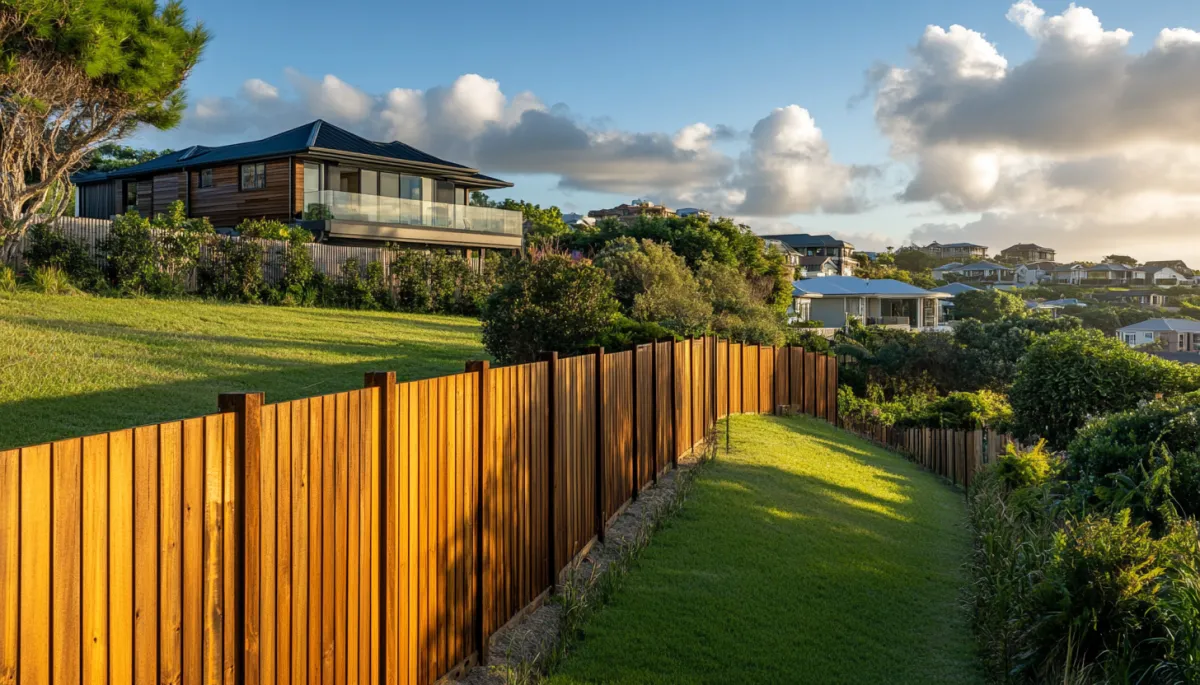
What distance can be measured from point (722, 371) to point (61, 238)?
1640cm

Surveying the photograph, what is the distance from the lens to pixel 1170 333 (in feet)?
249

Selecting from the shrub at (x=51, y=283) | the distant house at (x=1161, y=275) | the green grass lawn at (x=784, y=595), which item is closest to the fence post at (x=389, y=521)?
the green grass lawn at (x=784, y=595)

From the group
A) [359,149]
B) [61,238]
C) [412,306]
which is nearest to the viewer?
[61,238]

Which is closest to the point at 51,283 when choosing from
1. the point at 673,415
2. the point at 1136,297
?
the point at 673,415

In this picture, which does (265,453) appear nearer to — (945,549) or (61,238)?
(945,549)

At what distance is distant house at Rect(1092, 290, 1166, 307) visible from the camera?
4437 inches

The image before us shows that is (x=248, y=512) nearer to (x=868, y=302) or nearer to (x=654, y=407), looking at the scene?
(x=654, y=407)

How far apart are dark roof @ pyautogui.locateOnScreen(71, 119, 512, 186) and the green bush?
25.2 metres

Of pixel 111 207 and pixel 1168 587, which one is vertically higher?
pixel 111 207

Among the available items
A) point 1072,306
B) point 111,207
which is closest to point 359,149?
point 111,207

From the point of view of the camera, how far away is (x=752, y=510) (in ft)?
32.1

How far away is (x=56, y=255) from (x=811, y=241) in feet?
426

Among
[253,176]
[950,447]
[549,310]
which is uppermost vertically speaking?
[253,176]

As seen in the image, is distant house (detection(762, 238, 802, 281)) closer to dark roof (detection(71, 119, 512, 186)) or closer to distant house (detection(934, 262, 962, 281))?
dark roof (detection(71, 119, 512, 186))
